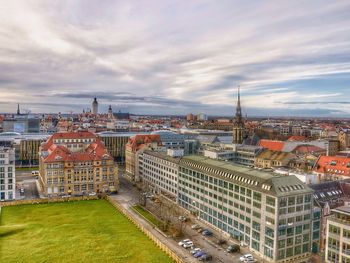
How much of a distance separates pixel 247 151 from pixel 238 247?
88.5m

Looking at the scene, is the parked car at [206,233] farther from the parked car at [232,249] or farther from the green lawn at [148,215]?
the green lawn at [148,215]

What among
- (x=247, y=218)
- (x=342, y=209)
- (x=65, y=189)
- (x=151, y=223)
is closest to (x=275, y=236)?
(x=247, y=218)

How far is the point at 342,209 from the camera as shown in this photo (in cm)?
7112

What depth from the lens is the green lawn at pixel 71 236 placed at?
260ft

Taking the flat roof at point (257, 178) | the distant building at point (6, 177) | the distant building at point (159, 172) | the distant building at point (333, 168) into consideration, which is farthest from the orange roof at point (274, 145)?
the distant building at point (6, 177)

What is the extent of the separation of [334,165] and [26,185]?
133555 mm

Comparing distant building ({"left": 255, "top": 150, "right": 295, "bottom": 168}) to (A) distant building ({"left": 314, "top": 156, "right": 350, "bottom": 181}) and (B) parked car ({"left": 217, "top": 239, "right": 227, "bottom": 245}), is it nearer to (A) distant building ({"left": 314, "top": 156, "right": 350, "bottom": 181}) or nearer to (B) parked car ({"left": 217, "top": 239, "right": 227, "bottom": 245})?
(A) distant building ({"left": 314, "top": 156, "right": 350, "bottom": 181})

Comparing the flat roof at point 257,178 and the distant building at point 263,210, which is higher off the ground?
the flat roof at point 257,178

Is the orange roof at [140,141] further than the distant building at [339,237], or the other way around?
the orange roof at [140,141]

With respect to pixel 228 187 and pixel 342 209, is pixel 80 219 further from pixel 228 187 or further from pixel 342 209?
pixel 342 209

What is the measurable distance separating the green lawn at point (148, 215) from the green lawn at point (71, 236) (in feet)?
21.6

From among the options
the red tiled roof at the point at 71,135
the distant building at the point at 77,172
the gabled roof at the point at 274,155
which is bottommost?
the distant building at the point at 77,172

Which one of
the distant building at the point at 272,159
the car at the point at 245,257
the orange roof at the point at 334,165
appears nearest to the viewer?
the car at the point at 245,257

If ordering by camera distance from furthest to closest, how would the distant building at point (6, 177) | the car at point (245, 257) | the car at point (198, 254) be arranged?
the distant building at point (6, 177)
the car at point (198, 254)
the car at point (245, 257)
